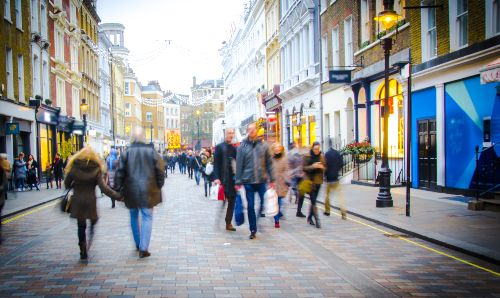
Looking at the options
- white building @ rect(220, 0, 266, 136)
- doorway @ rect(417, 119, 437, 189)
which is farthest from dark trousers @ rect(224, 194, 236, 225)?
white building @ rect(220, 0, 266, 136)

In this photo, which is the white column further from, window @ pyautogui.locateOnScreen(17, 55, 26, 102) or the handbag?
window @ pyautogui.locateOnScreen(17, 55, 26, 102)

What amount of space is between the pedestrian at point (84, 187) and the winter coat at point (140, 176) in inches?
9.1

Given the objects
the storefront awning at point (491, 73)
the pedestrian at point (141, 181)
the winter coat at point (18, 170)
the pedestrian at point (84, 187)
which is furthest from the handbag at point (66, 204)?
the winter coat at point (18, 170)

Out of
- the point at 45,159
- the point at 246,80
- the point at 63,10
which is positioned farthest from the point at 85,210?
the point at 246,80

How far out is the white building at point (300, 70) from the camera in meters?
30.8

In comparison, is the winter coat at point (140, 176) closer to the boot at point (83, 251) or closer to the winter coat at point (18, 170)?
the boot at point (83, 251)

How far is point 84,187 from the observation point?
7820mm

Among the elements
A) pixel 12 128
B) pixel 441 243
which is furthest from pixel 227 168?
pixel 12 128

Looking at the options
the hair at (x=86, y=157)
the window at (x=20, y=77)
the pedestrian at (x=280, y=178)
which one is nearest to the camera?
the hair at (x=86, y=157)

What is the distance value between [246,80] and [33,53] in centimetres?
3085

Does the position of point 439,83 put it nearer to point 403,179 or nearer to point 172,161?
point 403,179

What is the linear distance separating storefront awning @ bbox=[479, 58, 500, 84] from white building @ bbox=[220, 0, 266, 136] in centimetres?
3459

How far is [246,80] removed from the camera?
5766 cm

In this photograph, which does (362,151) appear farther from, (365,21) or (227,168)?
(227,168)
